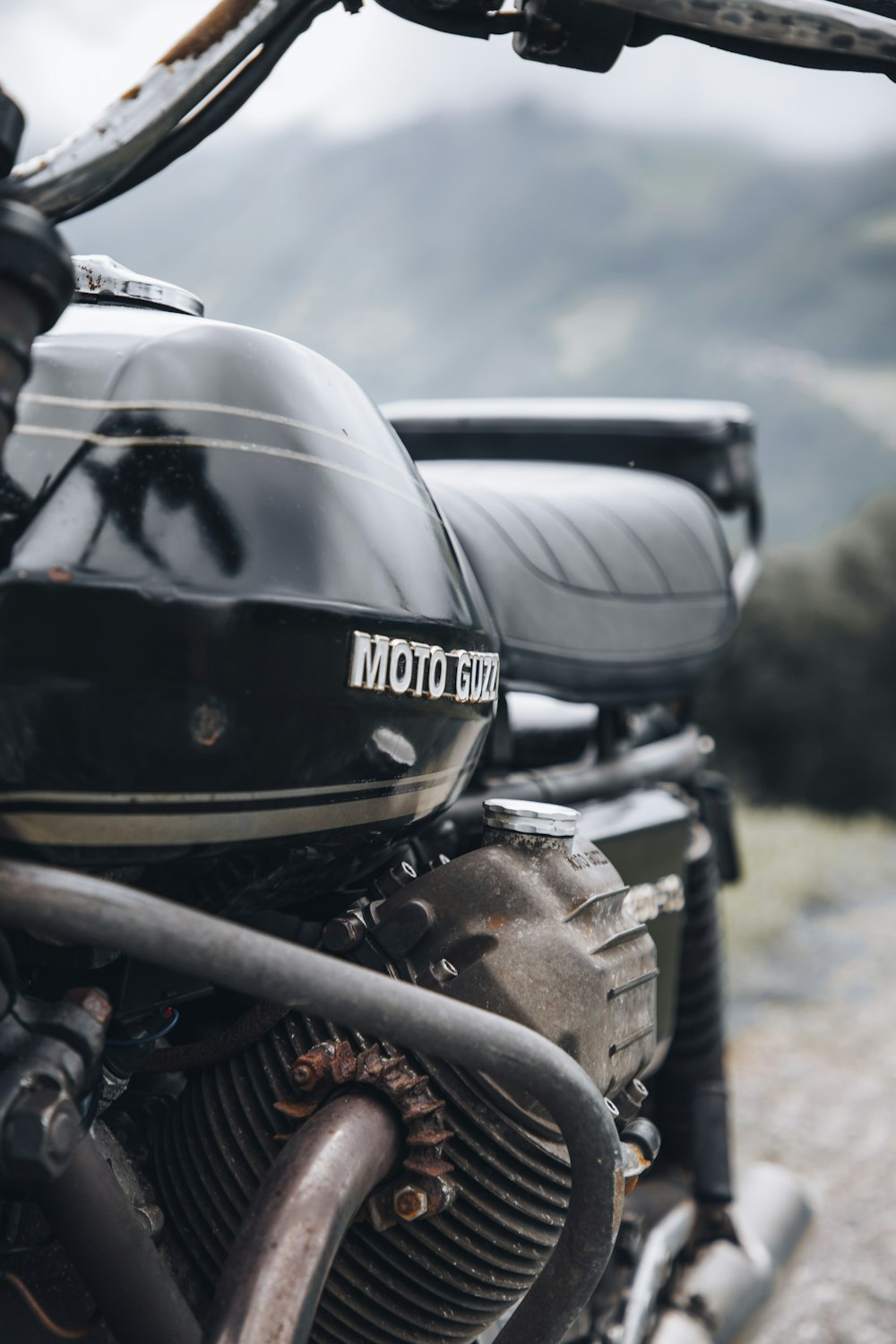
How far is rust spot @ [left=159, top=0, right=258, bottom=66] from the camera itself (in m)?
0.62

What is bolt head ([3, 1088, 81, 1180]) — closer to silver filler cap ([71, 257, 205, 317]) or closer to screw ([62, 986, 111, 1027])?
screw ([62, 986, 111, 1027])

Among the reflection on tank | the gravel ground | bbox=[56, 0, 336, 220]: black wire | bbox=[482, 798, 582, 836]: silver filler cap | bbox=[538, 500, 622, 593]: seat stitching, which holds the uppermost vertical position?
bbox=[56, 0, 336, 220]: black wire

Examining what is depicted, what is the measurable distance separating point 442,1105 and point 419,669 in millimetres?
239

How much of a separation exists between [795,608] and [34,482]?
7.46 meters

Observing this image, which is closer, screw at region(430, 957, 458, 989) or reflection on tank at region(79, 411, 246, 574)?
reflection on tank at region(79, 411, 246, 574)

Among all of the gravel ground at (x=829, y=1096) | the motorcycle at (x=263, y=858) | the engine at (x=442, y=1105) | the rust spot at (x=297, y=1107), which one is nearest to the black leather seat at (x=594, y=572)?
the motorcycle at (x=263, y=858)

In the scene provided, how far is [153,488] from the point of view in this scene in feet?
2.06

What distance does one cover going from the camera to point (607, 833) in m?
1.23

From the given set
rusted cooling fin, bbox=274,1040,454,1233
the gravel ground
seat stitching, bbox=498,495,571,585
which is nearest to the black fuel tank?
rusted cooling fin, bbox=274,1040,454,1233

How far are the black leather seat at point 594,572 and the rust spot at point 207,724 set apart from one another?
537mm

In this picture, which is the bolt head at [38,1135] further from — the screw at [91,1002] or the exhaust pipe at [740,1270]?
the exhaust pipe at [740,1270]

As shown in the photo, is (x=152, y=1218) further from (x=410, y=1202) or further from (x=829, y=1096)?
(x=829, y=1096)

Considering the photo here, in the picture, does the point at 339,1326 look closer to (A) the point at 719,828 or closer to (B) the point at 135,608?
(B) the point at 135,608

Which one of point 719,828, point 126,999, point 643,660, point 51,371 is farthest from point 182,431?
point 719,828
